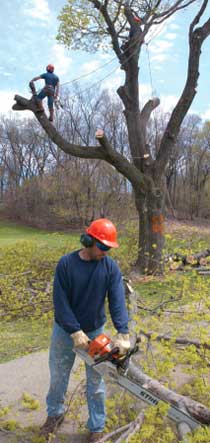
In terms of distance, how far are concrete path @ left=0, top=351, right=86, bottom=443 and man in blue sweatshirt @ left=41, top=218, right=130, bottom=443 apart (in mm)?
219

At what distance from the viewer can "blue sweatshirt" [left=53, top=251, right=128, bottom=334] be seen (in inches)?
102

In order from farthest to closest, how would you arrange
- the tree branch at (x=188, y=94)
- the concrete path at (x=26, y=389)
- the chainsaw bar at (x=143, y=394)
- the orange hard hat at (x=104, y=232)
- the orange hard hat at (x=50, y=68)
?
the orange hard hat at (x=50, y=68), the tree branch at (x=188, y=94), the concrete path at (x=26, y=389), the orange hard hat at (x=104, y=232), the chainsaw bar at (x=143, y=394)

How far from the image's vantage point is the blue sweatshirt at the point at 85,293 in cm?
260

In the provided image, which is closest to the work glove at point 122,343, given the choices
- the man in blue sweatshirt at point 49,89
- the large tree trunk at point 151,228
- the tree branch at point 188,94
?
the large tree trunk at point 151,228

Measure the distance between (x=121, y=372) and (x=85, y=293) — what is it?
22.2 inches

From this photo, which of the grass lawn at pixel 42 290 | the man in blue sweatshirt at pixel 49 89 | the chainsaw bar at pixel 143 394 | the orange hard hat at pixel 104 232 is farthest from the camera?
the man in blue sweatshirt at pixel 49 89

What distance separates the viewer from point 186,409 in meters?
2.57

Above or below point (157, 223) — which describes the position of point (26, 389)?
below

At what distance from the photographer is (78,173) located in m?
24.3

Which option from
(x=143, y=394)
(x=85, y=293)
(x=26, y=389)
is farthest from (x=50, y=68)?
(x=143, y=394)

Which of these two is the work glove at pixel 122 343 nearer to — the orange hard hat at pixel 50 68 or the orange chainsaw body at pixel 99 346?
the orange chainsaw body at pixel 99 346

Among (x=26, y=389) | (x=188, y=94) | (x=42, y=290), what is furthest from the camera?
(x=188, y=94)

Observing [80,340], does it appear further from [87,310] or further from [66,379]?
[66,379]

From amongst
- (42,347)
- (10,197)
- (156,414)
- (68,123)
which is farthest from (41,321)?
(68,123)
